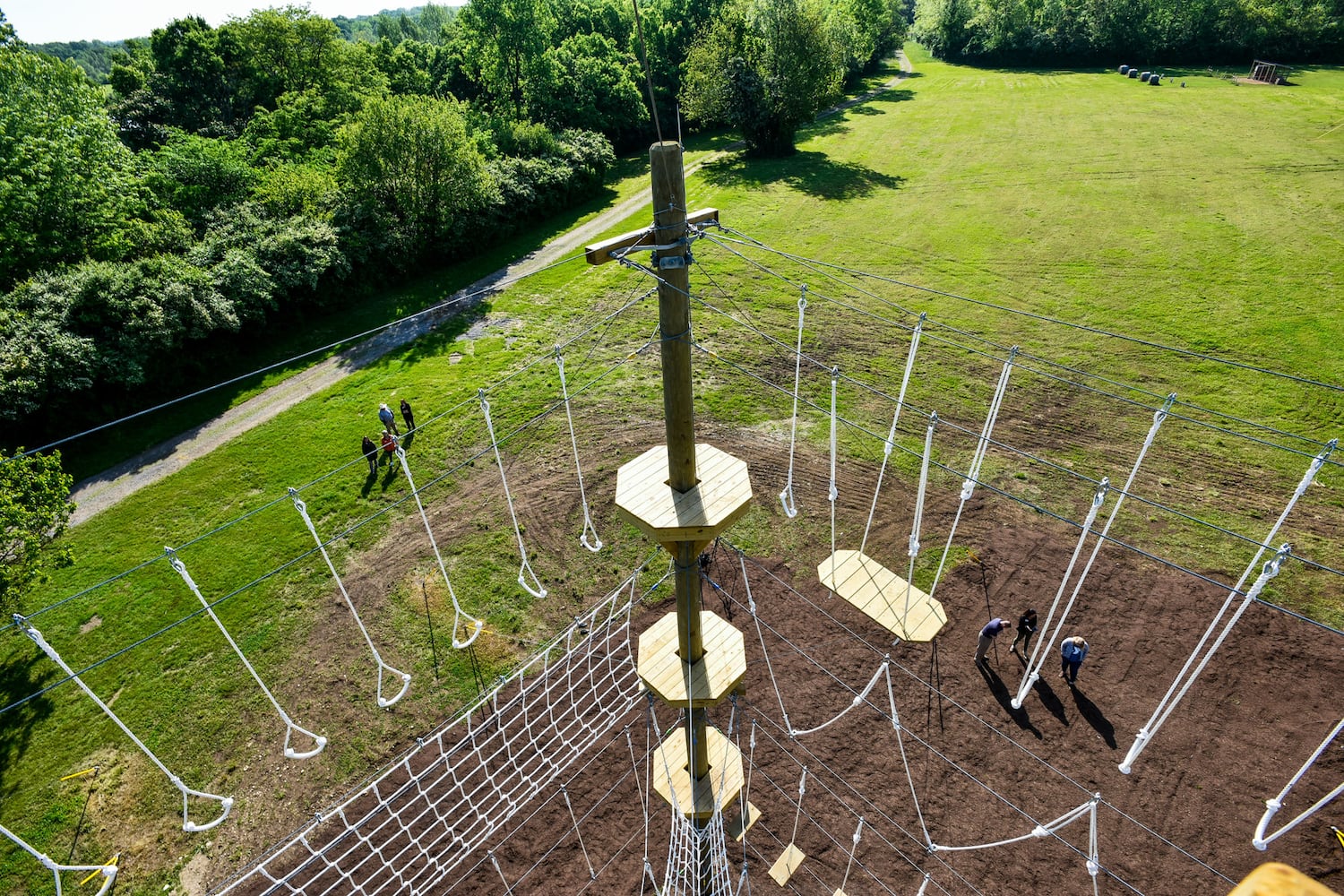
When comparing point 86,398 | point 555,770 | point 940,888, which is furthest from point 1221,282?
point 86,398

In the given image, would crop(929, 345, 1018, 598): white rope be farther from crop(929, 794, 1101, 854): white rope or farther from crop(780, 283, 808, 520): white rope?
crop(929, 794, 1101, 854): white rope

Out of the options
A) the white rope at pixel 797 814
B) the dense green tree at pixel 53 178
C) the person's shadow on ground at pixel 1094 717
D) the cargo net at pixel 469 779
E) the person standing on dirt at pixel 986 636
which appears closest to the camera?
the cargo net at pixel 469 779

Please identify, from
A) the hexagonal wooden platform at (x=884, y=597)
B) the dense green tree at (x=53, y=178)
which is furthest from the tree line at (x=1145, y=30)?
the dense green tree at (x=53, y=178)

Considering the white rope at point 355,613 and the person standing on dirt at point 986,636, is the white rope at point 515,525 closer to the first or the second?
the white rope at point 355,613

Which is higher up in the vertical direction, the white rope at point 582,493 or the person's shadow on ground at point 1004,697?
the white rope at point 582,493

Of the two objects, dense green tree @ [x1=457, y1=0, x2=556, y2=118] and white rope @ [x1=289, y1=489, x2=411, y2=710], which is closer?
white rope @ [x1=289, y1=489, x2=411, y2=710]

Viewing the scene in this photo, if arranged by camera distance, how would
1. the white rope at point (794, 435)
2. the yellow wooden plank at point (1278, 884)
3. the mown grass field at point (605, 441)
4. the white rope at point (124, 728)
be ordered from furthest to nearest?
the mown grass field at point (605, 441)
the white rope at point (794, 435)
the white rope at point (124, 728)
the yellow wooden plank at point (1278, 884)

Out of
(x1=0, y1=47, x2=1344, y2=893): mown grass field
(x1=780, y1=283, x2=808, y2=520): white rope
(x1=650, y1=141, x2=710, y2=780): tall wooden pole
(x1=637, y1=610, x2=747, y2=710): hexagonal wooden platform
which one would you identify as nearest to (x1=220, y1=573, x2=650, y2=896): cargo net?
(x1=0, y1=47, x2=1344, y2=893): mown grass field

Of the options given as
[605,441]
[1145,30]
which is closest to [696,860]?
[605,441]
